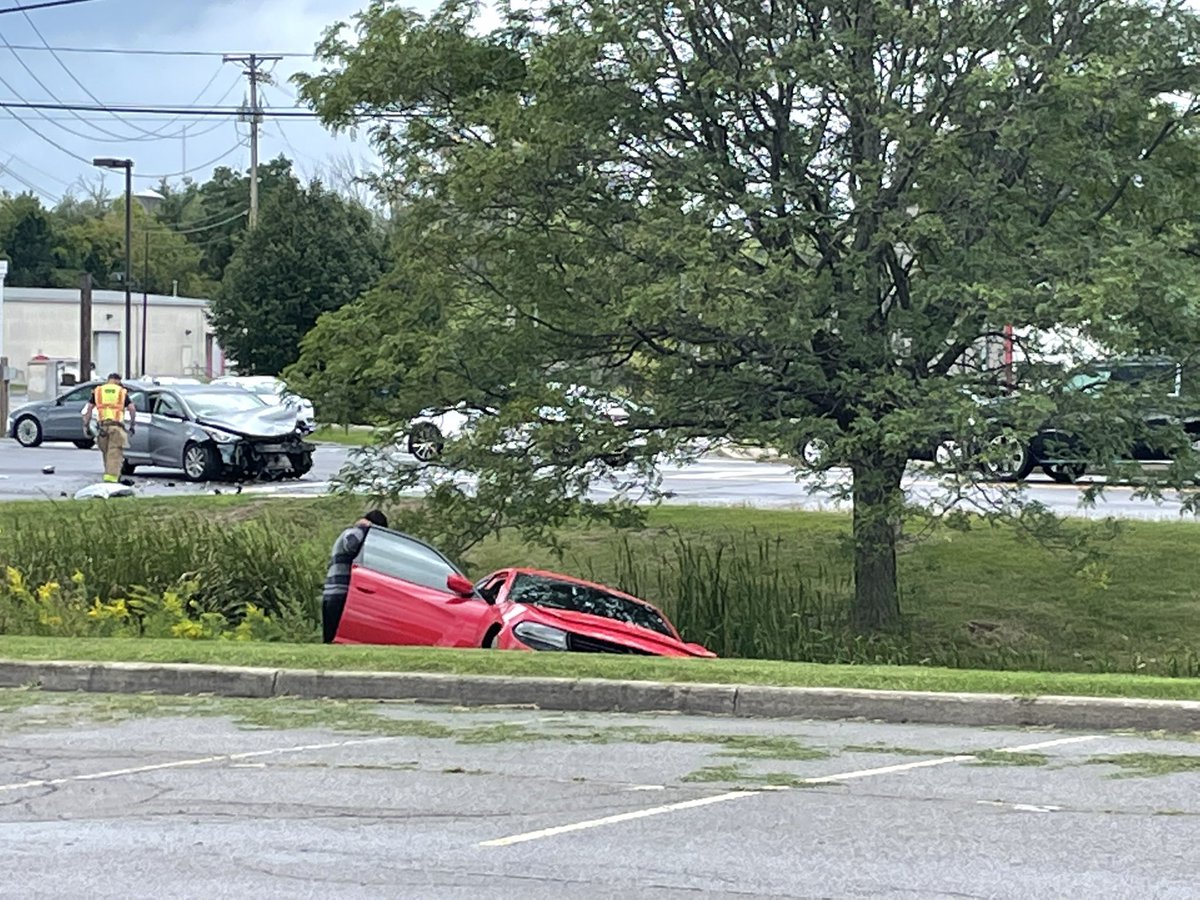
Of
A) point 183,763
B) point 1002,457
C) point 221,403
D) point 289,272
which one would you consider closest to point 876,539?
point 1002,457

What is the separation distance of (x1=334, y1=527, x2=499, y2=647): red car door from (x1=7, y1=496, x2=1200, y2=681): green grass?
9.76 ft

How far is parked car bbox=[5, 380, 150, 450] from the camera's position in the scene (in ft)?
114

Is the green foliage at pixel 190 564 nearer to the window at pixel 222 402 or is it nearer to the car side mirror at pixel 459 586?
the car side mirror at pixel 459 586

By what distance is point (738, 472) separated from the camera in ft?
108

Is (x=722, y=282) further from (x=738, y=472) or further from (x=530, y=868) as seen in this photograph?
(x=738, y=472)

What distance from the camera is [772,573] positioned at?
1758 cm

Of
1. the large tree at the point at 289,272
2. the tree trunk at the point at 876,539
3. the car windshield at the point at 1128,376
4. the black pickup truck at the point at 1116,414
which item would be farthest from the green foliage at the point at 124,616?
the large tree at the point at 289,272

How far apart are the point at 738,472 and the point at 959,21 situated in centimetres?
1942

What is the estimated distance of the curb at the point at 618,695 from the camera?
9.61 meters

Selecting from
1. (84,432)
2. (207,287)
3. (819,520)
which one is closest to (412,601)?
(819,520)

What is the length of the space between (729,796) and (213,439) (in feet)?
66.3

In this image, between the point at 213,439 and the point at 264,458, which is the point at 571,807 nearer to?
the point at 213,439

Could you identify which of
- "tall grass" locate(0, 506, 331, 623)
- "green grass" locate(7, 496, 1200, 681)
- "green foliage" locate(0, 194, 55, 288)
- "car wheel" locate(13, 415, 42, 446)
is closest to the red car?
"green grass" locate(7, 496, 1200, 681)

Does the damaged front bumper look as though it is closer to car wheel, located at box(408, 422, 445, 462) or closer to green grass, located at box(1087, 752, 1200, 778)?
car wheel, located at box(408, 422, 445, 462)
